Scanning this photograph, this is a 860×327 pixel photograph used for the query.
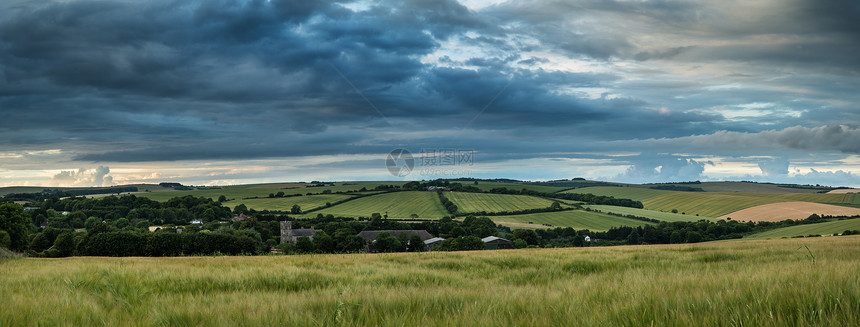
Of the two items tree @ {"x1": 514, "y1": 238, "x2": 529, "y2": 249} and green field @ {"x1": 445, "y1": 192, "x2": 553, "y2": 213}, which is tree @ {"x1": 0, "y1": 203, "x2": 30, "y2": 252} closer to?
tree @ {"x1": 514, "y1": 238, "x2": 529, "y2": 249}

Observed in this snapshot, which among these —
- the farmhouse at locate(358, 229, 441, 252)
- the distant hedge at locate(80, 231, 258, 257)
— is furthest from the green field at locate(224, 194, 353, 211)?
the distant hedge at locate(80, 231, 258, 257)

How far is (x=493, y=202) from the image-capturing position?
158m

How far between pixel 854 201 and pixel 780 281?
16528 cm

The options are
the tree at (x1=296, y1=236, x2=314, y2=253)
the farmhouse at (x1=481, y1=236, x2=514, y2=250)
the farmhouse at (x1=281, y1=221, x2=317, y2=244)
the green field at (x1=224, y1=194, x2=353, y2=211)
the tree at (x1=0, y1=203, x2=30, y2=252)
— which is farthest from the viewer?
the green field at (x1=224, y1=194, x2=353, y2=211)

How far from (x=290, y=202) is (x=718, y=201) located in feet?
472

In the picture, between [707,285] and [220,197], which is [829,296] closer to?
[707,285]

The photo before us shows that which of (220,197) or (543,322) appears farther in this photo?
(220,197)

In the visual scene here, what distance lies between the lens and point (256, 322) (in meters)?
3.55

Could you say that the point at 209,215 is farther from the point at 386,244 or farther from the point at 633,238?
the point at 633,238

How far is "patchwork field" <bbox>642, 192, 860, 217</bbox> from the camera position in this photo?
129 meters

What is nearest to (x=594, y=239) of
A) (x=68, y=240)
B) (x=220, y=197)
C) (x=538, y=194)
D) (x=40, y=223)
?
(x=538, y=194)

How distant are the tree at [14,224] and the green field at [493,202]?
108156 mm

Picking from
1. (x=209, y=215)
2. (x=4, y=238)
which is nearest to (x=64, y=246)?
(x=4, y=238)

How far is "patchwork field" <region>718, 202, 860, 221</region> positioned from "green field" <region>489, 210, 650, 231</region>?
80.2 feet
